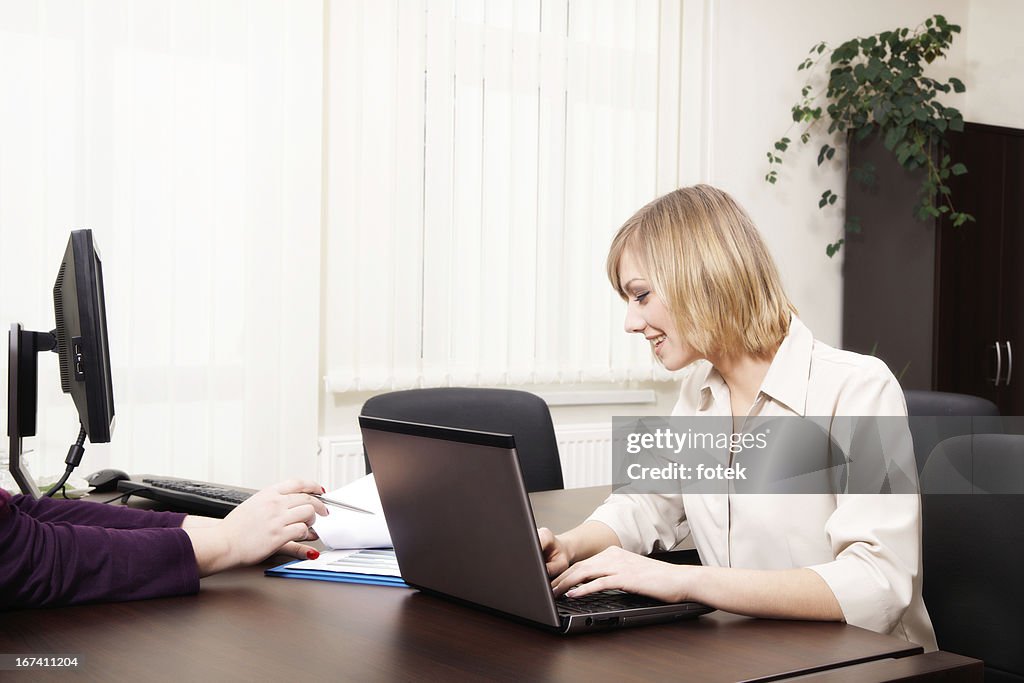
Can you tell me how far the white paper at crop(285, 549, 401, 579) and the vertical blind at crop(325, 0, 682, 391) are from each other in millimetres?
1909

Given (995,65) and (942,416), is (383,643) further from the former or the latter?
(995,65)

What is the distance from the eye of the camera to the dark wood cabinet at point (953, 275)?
4.22 meters

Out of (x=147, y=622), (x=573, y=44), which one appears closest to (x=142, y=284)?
(x=573, y=44)

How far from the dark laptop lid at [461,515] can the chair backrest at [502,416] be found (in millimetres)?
1235

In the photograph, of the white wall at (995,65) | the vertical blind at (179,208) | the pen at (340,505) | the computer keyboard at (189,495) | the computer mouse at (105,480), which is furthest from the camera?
the white wall at (995,65)

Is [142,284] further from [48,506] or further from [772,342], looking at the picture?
[772,342]

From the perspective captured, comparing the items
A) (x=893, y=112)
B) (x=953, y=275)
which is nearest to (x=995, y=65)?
(x=893, y=112)

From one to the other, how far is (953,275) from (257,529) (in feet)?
12.4

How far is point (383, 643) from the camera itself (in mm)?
1039

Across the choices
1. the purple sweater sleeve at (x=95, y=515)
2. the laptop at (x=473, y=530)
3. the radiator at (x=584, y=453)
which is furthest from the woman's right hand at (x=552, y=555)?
the radiator at (x=584, y=453)

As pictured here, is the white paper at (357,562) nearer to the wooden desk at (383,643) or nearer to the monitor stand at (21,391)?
the wooden desk at (383,643)

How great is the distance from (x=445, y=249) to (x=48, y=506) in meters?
2.24

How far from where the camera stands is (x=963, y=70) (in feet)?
16.4

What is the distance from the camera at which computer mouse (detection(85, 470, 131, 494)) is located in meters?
2.02
